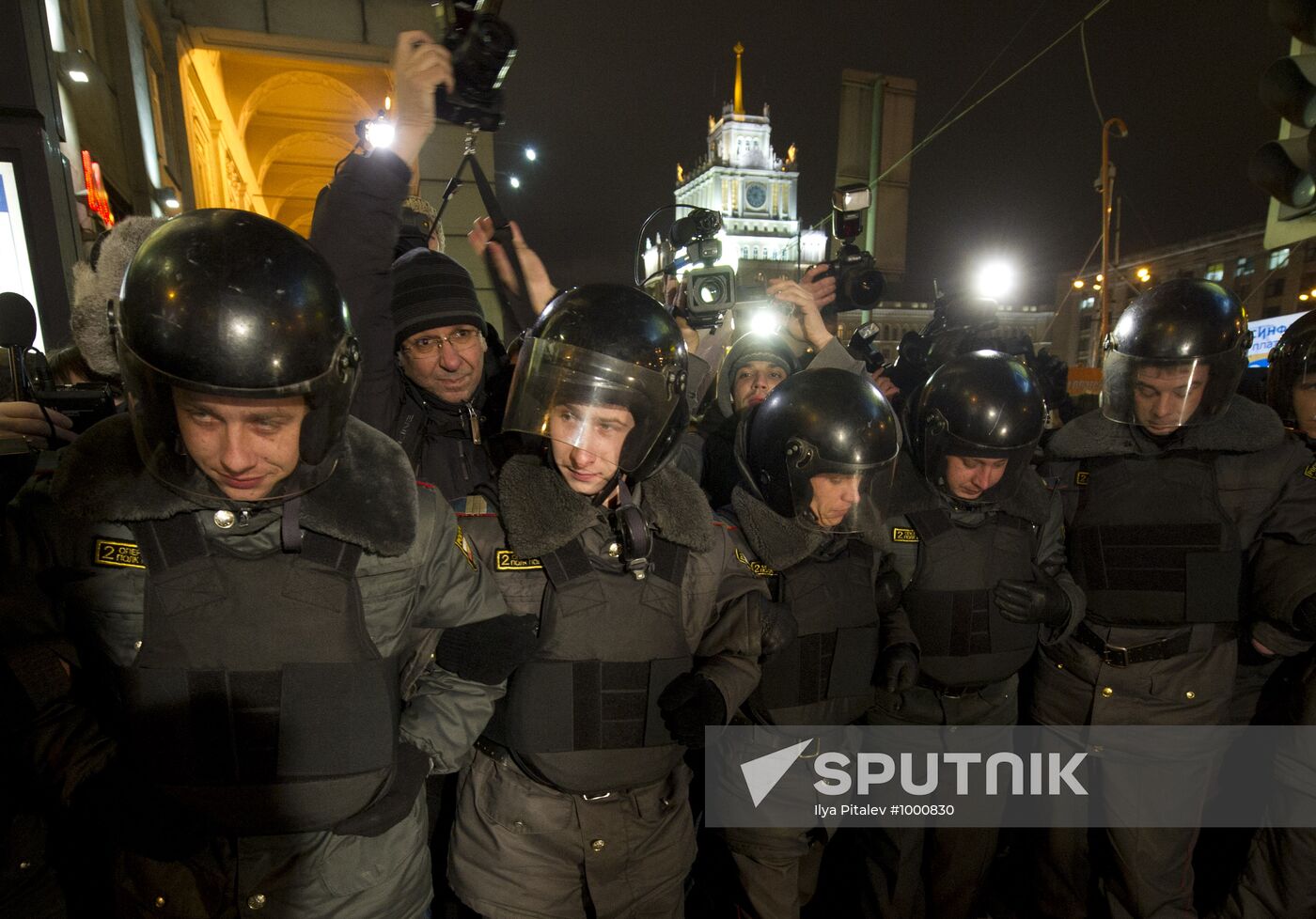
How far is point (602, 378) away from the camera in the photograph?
2.03m

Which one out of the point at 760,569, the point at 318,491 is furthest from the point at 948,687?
the point at 318,491

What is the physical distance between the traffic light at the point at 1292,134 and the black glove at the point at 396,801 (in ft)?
16.7

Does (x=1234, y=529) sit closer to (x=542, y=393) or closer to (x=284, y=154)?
(x=542, y=393)

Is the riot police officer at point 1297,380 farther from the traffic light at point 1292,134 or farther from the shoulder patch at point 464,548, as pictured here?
the shoulder patch at point 464,548

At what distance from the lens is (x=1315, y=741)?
2635 mm

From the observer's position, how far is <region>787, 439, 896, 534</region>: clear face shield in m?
2.48

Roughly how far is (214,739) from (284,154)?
1626 cm

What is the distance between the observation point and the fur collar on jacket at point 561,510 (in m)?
1.89

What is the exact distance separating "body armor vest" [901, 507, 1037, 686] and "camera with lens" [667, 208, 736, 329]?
6.14 ft

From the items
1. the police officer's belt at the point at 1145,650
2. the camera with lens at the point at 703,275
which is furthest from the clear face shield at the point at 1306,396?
the camera with lens at the point at 703,275

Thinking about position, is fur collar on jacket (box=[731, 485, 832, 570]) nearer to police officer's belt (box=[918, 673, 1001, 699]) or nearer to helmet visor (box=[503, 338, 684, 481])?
helmet visor (box=[503, 338, 684, 481])

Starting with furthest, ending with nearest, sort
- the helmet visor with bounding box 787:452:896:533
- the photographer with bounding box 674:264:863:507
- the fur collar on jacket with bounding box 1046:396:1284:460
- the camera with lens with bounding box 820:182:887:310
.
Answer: the camera with lens with bounding box 820:182:887:310, the photographer with bounding box 674:264:863:507, the fur collar on jacket with bounding box 1046:396:1284:460, the helmet visor with bounding box 787:452:896:533

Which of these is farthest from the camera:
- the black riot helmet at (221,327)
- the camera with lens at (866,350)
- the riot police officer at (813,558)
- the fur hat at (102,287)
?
the camera with lens at (866,350)

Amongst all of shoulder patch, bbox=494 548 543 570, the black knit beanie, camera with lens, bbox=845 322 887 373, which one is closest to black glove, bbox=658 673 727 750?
shoulder patch, bbox=494 548 543 570
